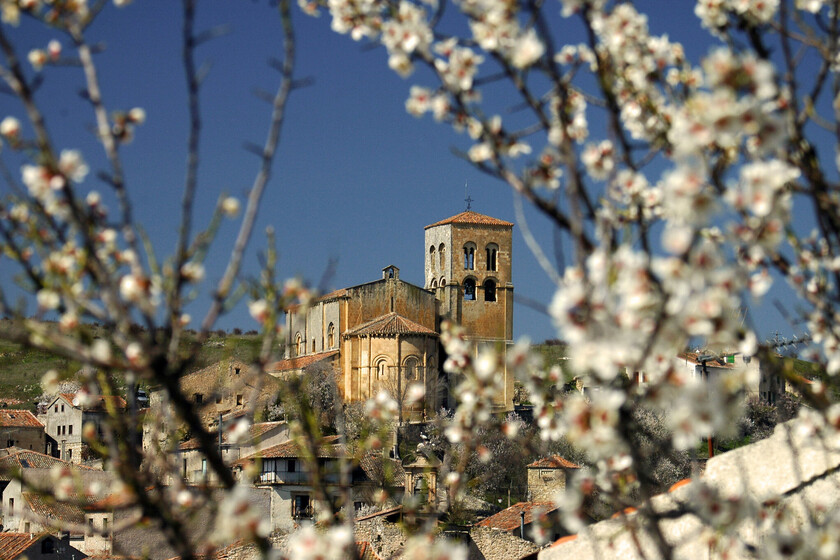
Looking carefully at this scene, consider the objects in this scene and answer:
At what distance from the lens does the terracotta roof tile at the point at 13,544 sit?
87.1 ft

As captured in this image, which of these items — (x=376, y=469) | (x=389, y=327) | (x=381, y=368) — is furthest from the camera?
(x=389, y=327)

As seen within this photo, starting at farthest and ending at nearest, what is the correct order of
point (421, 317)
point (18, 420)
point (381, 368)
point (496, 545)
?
1. point (421, 317)
2. point (18, 420)
3. point (381, 368)
4. point (496, 545)

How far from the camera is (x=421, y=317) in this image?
2375 inches

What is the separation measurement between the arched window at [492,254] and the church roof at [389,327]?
778 cm

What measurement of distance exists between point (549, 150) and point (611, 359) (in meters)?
1.57

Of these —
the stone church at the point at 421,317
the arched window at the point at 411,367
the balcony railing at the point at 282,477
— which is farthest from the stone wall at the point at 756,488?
the arched window at the point at 411,367

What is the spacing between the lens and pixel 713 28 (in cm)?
399

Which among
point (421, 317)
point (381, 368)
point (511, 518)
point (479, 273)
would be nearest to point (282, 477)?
point (511, 518)

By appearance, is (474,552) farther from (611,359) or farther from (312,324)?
(312,324)

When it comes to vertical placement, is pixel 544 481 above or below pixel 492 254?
below

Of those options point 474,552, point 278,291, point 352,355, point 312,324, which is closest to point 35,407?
point 312,324

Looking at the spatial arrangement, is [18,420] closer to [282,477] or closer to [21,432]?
[21,432]

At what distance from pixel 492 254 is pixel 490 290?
2.29m

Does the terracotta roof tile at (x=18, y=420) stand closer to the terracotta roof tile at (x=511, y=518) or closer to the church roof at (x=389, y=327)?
the church roof at (x=389, y=327)
